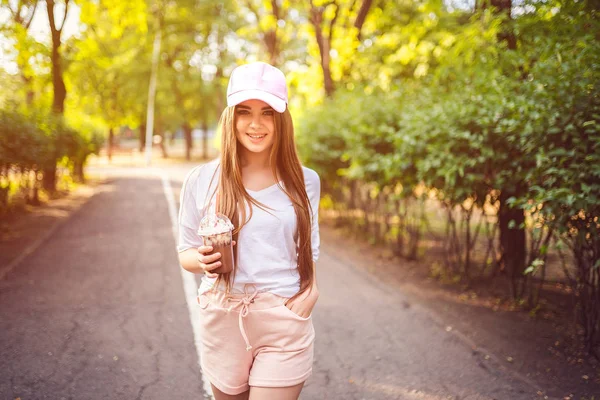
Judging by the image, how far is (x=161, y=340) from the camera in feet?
16.1

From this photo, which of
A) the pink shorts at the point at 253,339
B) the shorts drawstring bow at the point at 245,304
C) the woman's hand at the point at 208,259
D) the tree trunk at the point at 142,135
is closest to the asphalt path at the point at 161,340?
the pink shorts at the point at 253,339

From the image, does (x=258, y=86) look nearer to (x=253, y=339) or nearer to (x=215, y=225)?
(x=215, y=225)

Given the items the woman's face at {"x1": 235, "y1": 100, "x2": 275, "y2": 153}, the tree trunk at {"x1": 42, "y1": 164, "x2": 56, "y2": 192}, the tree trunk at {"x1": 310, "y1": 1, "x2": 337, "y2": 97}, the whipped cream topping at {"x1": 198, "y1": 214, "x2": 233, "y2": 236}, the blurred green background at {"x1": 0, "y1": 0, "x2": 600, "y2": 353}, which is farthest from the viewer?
the tree trunk at {"x1": 42, "y1": 164, "x2": 56, "y2": 192}

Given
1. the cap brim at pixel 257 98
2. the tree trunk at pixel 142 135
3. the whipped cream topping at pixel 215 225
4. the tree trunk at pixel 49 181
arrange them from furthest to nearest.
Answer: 1. the tree trunk at pixel 142 135
2. the tree trunk at pixel 49 181
3. the cap brim at pixel 257 98
4. the whipped cream topping at pixel 215 225

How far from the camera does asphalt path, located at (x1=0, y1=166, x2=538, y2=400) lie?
402 cm

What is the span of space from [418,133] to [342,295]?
7.76 feet

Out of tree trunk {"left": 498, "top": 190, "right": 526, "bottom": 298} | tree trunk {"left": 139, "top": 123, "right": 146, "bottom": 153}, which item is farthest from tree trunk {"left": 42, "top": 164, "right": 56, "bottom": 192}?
tree trunk {"left": 139, "top": 123, "right": 146, "bottom": 153}

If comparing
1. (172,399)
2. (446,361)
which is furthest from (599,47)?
(172,399)

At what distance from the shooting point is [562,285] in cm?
646

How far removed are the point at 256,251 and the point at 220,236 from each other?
0.79 ft

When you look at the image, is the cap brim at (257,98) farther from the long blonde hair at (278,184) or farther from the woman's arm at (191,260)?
the woman's arm at (191,260)

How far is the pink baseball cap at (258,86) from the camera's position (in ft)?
7.14

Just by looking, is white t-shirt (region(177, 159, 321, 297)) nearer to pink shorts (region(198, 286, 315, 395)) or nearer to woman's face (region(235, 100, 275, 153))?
pink shorts (region(198, 286, 315, 395))

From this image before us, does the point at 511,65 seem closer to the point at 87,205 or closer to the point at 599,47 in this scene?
the point at 599,47
